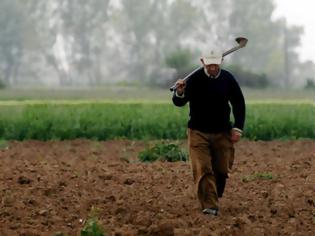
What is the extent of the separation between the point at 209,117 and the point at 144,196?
1.66 metres

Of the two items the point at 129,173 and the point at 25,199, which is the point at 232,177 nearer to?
the point at 129,173

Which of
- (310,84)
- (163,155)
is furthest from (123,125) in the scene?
(310,84)

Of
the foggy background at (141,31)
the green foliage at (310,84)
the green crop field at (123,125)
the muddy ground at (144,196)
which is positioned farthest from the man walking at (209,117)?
the foggy background at (141,31)

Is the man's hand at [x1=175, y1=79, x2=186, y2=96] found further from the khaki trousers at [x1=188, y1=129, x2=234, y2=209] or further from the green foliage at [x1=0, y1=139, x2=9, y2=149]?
the green foliage at [x1=0, y1=139, x2=9, y2=149]

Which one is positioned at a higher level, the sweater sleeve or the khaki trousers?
the sweater sleeve

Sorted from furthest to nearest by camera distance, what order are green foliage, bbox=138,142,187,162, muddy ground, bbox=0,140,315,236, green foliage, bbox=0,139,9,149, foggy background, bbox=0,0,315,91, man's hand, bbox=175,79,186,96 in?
foggy background, bbox=0,0,315,91 → green foliage, bbox=0,139,9,149 → green foliage, bbox=138,142,187,162 → man's hand, bbox=175,79,186,96 → muddy ground, bbox=0,140,315,236

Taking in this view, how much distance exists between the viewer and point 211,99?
8297 millimetres

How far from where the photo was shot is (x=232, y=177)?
38.3 feet

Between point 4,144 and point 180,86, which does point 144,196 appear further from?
point 4,144

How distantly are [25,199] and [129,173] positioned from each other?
10.8 ft

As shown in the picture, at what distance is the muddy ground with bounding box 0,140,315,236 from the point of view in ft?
24.7

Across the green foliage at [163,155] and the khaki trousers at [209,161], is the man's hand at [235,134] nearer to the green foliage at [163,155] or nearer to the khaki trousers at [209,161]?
the khaki trousers at [209,161]

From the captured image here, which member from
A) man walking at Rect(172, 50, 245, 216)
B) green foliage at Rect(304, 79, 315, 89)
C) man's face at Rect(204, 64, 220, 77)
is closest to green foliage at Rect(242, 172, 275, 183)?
man walking at Rect(172, 50, 245, 216)

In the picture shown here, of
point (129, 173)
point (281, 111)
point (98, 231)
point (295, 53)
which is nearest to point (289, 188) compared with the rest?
point (129, 173)
